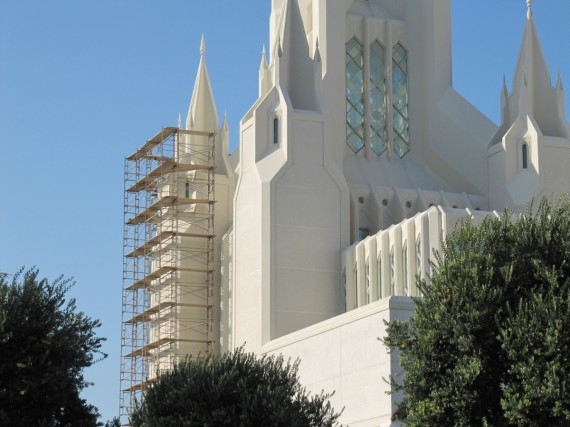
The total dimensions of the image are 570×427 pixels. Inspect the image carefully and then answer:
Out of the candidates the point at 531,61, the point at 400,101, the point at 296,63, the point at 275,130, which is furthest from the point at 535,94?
the point at 275,130

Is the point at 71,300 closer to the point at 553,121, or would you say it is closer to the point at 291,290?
the point at 291,290

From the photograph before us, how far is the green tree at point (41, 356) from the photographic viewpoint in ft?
123

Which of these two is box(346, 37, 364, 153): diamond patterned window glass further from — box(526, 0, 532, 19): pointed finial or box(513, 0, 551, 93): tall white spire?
box(526, 0, 532, 19): pointed finial

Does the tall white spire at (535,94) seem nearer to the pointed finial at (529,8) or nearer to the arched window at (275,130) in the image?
the pointed finial at (529,8)

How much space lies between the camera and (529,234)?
33781 mm

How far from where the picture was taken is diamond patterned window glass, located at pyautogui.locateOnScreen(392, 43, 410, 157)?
63281 millimetres

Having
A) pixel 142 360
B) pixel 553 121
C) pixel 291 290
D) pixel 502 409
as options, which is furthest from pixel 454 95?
pixel 502 409

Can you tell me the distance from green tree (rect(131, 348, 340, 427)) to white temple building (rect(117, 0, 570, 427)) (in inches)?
318

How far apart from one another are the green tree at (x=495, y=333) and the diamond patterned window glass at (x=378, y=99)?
2829 cm

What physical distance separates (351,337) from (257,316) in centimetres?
968

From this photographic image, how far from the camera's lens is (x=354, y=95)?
62.5m

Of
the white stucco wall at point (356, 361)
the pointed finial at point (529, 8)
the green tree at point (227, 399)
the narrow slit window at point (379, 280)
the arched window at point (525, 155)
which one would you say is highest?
the pointed finial at point (529, 8)

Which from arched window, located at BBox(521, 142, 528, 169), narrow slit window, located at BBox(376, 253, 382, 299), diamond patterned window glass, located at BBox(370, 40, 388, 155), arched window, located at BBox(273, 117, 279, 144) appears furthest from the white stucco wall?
diamond patterned window glass, located at BBox(370, 40, 388, 155)

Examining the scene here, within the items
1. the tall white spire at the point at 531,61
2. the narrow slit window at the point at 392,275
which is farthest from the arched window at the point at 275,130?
the tall white spire at the point at 531,61
